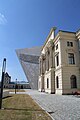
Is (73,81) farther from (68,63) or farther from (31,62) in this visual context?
(31,62)

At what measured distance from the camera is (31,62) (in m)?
69.2

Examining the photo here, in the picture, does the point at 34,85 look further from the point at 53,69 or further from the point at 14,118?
the point at 14,118

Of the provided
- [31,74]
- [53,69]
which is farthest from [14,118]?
[31,74]

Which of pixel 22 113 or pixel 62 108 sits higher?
pixel 22 113

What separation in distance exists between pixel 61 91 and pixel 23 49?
49177 mm

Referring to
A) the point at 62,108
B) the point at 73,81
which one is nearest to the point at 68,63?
the point at 73,81

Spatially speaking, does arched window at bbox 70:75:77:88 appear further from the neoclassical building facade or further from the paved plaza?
the paved plaza


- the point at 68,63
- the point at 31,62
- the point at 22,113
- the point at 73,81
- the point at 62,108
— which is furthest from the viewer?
the point at 31,62

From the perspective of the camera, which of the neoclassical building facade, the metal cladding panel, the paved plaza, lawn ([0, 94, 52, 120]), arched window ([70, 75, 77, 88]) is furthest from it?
the metal cladding panel

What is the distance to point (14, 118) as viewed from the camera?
6.70 metres

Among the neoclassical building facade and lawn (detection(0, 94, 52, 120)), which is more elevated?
the neoclassical building facade

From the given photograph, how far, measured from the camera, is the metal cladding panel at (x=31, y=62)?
6506 cm

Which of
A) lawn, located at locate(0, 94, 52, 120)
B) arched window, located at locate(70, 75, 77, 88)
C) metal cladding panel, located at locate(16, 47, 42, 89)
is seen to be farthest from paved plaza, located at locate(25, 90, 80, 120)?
metal cladding panel, located at locate(16, 47, 42, 89)

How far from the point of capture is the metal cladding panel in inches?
2562
